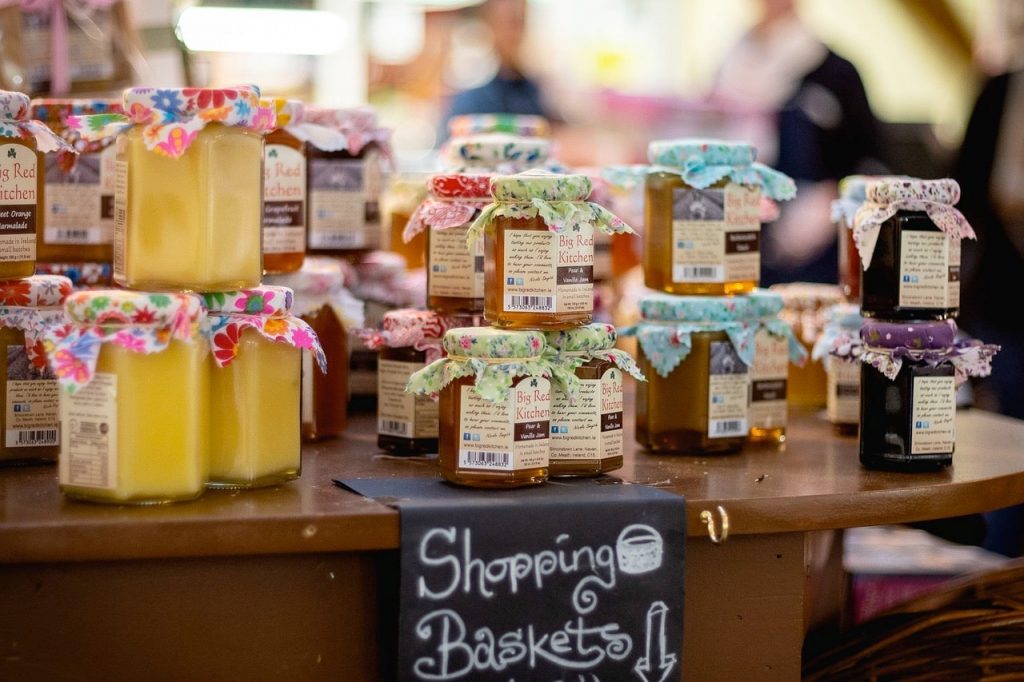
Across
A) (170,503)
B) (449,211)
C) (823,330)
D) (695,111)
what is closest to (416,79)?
(695,111)

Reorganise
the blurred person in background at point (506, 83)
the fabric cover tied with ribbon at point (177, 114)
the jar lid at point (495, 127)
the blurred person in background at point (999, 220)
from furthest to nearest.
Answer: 1. the blurred person in background at point (506, 83)
2. the blurred person in background at point (999, 220)
3. the jar lid at point (495, 127)
4. the fabric cover tied with ribbon at point (177, 114)

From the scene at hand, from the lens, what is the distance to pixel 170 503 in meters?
1.35

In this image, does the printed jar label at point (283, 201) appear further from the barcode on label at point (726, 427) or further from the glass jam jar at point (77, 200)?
the barcode on label at point (726, 427)

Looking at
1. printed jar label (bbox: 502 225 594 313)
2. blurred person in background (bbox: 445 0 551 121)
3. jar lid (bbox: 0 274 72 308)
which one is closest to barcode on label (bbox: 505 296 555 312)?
printed jar label (bbox: 502 225 594 313)

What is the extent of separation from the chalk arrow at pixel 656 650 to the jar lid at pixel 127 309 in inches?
22.6

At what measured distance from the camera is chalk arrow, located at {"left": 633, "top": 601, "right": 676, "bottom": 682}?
141 cm

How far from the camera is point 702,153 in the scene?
5.81 ft

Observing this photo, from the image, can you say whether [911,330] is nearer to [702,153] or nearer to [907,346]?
[907,346]

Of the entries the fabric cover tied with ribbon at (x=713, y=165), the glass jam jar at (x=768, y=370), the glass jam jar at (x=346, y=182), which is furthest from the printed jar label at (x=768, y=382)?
the glass jam jar at (x=346, y=182)

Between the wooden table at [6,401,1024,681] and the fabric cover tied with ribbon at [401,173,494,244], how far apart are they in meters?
0.31

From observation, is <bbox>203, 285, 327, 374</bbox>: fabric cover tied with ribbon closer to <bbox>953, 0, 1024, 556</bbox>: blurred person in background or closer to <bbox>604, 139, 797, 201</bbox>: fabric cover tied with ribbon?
<bbox>604, 139, 797, 201</bbox>: fabric cover tied with ribbon

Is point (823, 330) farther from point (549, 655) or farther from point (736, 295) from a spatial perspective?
point (549, 655)

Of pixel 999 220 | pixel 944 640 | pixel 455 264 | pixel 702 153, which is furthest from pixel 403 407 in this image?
pixel 999 220

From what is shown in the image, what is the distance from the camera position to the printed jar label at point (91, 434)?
1318 millimetres
